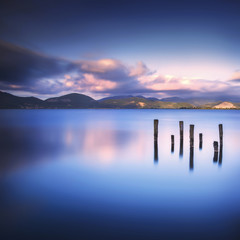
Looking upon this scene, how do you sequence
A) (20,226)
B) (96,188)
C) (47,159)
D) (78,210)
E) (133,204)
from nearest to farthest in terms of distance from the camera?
(20,226)
(78,210)
(133,204)
(96,188)
(47,159)

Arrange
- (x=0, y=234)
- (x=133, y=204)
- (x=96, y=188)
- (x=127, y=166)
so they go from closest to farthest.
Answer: (x=0, y=234) < (x=133, y=204) < (x=96, y=188) < (x=127, y=166)

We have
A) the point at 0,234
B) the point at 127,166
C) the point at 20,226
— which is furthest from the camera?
the point at 127,166

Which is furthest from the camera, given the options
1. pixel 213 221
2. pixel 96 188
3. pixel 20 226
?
pixel 96 188

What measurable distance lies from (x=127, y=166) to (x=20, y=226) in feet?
27.7

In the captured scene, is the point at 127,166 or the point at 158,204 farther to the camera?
the point at 127,166

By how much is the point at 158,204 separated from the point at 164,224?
1.46m

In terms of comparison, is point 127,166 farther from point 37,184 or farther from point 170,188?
point 37,184

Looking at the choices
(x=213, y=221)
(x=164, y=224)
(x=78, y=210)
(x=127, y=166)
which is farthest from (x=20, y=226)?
(x=127, y=166)

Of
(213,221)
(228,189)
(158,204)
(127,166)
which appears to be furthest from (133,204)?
(127,166)

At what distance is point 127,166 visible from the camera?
1391 centimetres

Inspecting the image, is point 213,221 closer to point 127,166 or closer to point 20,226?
point 20,226

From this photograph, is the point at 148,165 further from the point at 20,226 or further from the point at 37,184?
the point at 20,226

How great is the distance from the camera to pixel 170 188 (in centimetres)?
984

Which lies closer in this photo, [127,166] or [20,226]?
[20,226]
